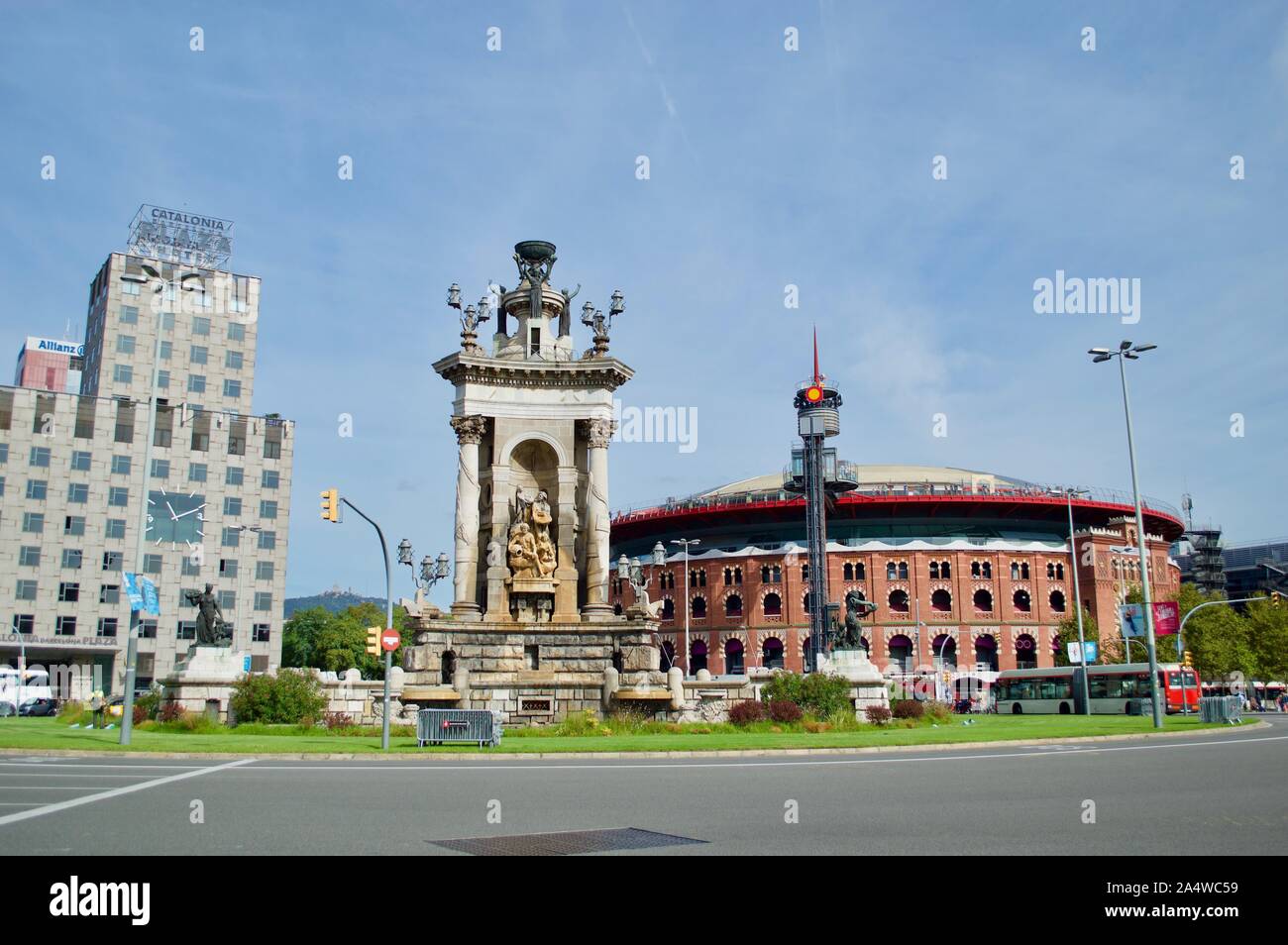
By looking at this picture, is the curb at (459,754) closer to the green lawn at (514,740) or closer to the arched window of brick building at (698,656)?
the green lawn at (514,740)

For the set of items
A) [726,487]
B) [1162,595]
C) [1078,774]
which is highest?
[726,487]

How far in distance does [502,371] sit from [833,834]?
29.1 m

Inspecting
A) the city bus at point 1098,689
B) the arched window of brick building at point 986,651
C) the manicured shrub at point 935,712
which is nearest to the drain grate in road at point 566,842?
the manicured shrub at point 935,712

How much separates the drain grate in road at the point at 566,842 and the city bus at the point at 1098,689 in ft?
153

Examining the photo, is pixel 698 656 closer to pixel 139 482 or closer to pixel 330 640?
pixel 330 640

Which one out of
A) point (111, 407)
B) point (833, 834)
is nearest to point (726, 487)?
point (111, 407)

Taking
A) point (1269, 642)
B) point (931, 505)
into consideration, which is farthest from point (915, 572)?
point (1269, 642)

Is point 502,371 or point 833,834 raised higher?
point 502,371

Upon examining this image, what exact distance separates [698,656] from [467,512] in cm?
6654

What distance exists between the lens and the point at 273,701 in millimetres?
30531
